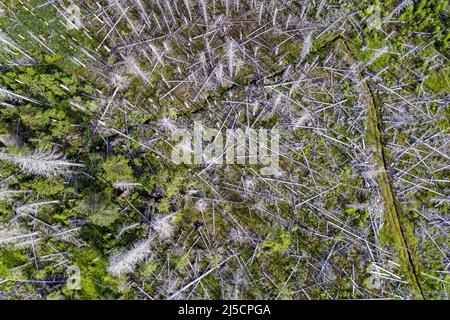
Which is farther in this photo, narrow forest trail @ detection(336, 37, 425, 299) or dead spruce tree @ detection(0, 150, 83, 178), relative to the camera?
narrow forest trail @ detection(336, 37, 425, 299)

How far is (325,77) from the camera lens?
1273 centimetres

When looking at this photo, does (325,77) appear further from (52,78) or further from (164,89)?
(52,78)

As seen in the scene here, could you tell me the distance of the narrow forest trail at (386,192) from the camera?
12375 mm

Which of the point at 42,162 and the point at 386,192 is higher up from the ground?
the point at 42,162

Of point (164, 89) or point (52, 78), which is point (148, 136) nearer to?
point (164, 89)

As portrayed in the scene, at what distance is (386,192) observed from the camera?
1251cm

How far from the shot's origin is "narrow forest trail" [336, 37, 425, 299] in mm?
12375

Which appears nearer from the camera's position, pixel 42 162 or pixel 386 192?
pixel 42 162

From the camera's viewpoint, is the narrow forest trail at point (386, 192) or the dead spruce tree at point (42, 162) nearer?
the dead spruce tree at point (42, 162)

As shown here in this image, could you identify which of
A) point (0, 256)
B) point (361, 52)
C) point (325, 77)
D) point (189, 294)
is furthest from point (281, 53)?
point (0, 256)
